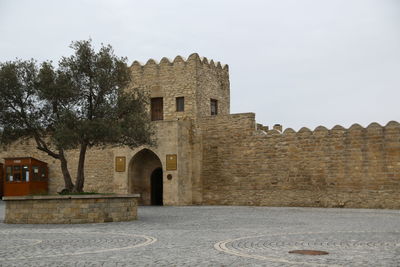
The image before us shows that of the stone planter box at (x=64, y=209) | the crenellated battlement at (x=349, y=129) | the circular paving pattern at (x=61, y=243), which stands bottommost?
the circular paving pattern at (x=61, y=243)

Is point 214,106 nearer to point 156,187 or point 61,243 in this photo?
point 156,187

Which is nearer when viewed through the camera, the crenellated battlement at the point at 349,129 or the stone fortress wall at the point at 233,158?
the crenellated battlement at the point at 349,129

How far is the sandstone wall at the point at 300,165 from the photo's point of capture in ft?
63.9

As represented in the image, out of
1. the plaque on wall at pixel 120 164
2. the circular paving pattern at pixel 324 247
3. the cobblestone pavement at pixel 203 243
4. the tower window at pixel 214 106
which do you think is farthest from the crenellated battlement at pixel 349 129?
the circular paving pattern at pixel 324 247

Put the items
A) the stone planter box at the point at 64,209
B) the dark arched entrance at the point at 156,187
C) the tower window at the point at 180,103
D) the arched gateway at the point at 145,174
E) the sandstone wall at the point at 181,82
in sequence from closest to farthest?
the stone planter box at the point at 64,209
the arched gateway at the point at 145,174
the sandstone wall at the point at 181,82
the dark arched entrance at the point at 156,187
the tower window at the point at 180,103

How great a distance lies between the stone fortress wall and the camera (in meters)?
19.8

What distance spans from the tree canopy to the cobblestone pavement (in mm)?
2933

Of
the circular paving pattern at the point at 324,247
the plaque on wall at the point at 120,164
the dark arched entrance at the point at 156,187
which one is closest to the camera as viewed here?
the circular paving pattern at the point at 324,247

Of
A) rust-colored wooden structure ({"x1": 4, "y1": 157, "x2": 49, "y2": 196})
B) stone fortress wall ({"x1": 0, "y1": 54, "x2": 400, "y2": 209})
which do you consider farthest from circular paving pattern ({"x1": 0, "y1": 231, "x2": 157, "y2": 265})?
rust-colored wooden structure ({"x1": 4, "y1": 157, "x2": 49, "y2": 196})

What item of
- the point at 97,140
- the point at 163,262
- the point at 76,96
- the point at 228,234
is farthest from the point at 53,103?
the point at 163,262

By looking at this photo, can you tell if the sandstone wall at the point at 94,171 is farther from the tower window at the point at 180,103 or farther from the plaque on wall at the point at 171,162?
the plaque on wall at the point at 171,162

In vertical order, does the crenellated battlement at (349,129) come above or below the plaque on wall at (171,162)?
above

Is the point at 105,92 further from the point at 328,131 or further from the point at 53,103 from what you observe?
the point at 328,131

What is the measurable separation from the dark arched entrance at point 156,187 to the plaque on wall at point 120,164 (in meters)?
1.78
